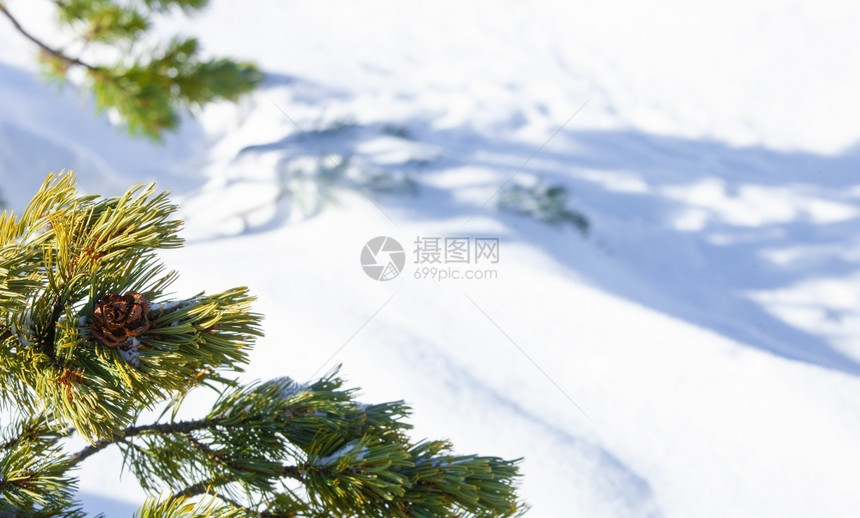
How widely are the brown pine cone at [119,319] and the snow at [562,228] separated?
1.22 m

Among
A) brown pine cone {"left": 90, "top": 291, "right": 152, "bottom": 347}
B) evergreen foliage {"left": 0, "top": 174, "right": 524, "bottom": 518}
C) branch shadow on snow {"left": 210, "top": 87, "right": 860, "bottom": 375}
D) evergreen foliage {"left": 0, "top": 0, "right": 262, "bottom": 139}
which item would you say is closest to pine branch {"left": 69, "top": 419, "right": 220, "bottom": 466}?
evergreen foliage {"left": 0, "top": 174, "right": 524, "bottom": 518}

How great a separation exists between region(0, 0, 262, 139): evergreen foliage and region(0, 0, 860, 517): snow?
23 cm

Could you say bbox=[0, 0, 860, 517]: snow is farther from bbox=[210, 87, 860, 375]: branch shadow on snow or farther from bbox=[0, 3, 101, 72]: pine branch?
bbox=[0, 3, 101, 72]: pine branch

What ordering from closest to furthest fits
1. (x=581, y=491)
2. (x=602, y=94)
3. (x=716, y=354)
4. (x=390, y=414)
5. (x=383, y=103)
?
1. (x=390, y=414)
2. (x=581, y=491)
3. (x=716, y=354)
4. (x=383, y=103)
5. (x=602, y=94)

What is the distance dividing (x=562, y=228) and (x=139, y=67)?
1747mm

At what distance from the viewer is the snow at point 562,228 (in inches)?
70.2

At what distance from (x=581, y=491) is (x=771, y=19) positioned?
432 centimetres

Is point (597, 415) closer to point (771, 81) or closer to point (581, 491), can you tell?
point (581, 491)

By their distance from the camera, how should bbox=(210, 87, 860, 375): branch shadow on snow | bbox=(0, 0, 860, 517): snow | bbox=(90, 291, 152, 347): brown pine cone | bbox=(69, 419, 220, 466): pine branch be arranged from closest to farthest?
bbox=(90, 291, 152, 347): brown pine cone < bbox=(69, 419, 220, 466): pine branch < bbox=(0, 0, 860, 517): snow < bbox=(210, 87, 860, 375): branch shadow on snow

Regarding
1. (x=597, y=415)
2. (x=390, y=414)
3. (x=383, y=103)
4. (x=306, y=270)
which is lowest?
(x=597, y=415)

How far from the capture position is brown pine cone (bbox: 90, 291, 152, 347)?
0.51m

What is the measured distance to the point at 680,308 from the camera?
256cm

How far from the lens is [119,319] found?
513mm

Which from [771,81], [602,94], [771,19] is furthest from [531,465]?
[771,19]
